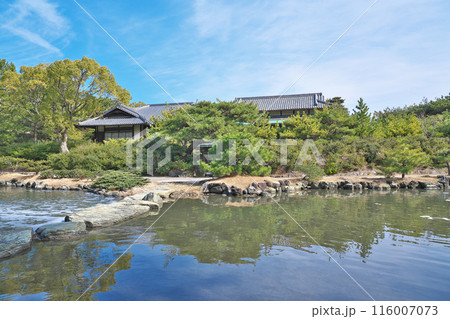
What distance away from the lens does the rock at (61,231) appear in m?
5.43

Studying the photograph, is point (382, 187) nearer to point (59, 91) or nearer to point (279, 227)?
point (279, 227)

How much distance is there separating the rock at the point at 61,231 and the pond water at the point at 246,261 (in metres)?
0.27

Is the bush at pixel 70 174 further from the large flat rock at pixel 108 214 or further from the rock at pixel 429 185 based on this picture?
the rock at pixel 429 185

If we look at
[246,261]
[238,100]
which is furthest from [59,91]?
[246,261]

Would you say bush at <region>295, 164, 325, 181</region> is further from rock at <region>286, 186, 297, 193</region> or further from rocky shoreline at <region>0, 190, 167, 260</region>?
rocky shoreline at <region>0, 190, 167, 260</region>

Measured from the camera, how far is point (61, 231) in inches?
217

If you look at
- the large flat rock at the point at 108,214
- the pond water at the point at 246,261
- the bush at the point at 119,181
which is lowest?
the pond water at the point at 246,261

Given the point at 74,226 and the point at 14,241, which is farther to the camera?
the point at 74,226

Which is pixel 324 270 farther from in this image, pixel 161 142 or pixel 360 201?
pixel 161 142

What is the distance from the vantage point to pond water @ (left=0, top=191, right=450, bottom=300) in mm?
3173

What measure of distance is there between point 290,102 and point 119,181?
21.4 m

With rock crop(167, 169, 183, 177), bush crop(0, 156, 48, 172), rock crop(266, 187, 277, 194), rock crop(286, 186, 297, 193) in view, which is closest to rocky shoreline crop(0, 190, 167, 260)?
rock crop(266, 187, 277, 194)

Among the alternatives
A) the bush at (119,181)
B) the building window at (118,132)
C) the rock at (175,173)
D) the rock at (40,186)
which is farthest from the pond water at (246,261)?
the building window at (118,132)

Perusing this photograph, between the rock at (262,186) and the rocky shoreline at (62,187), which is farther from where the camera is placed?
the rocky shoreline at (62,187)
